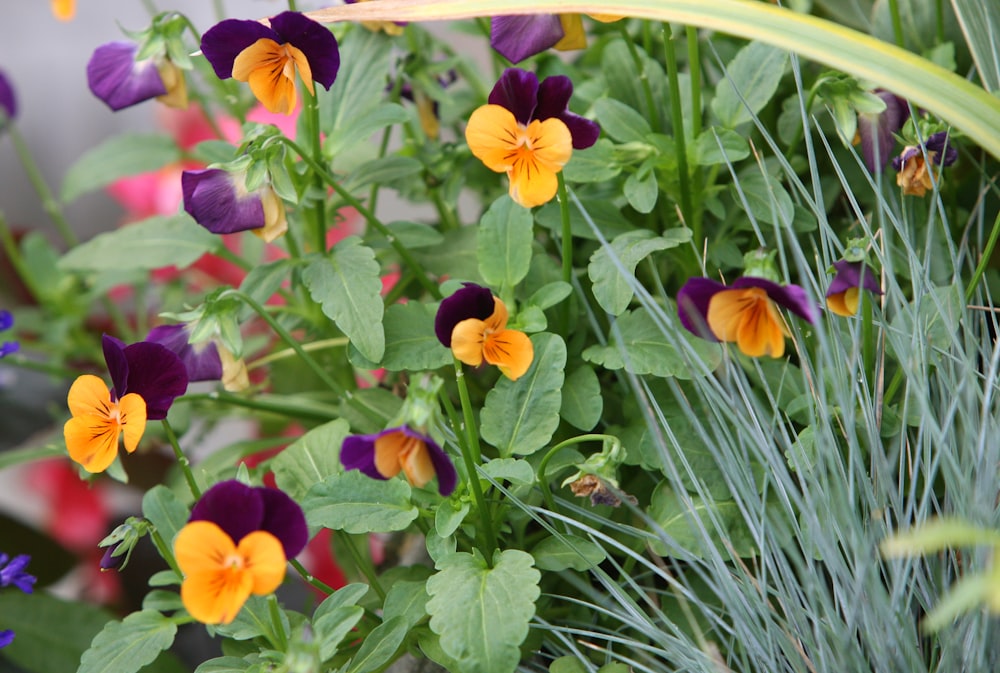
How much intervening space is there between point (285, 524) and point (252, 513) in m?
0.02

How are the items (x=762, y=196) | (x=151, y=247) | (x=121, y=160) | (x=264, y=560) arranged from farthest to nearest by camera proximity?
(x=121, y=160) → (x=151, y=247) → (x=762, y=196) → (x=264, y=560)

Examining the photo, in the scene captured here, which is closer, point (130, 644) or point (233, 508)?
point (233, 508)

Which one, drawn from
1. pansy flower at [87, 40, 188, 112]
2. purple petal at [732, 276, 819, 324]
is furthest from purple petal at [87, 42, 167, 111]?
purple petal at [732, 276, 819, 324]

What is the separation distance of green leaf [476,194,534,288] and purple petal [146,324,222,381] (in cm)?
18

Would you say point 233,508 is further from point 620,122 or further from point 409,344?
point 620,122

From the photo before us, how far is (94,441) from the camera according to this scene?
21.0 inches

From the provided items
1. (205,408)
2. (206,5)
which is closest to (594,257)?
(205,408)

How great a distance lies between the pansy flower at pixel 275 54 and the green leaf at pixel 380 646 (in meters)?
0.31

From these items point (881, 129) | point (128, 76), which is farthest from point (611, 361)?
point (128, 76)

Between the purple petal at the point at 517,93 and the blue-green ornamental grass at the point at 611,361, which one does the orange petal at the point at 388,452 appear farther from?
the purple petal at the point at 517,93

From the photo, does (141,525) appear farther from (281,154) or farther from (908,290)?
(908,290)

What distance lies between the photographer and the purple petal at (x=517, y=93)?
0.53m

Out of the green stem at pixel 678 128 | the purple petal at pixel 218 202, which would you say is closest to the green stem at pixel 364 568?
the purple petal at pixel 218 202

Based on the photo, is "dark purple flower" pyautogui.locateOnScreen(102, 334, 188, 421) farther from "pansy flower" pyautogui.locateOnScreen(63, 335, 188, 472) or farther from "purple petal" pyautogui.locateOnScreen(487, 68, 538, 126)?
"purple petal" pyautogui.locateOnScreen(487, 68, 538, 126)
